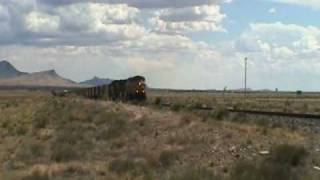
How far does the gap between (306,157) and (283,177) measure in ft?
9.81

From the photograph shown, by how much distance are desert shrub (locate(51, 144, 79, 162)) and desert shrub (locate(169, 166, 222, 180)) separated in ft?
22.5

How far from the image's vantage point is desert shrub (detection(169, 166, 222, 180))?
15375mm

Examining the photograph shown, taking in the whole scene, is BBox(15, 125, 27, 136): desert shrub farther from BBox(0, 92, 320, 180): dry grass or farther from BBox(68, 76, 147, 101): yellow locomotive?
BBox(68, 76, 147, 101): yellow locomotive

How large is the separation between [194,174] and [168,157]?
422cm

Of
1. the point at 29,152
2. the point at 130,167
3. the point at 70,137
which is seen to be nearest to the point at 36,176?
the point at 130,167

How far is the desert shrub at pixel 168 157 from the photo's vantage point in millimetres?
19250

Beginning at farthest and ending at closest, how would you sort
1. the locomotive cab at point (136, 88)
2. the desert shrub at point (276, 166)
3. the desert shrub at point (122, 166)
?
the locomotive cab at point (136, 88)
the desert shrub at point (122, 166)
the desert shrub at point (276, 166)

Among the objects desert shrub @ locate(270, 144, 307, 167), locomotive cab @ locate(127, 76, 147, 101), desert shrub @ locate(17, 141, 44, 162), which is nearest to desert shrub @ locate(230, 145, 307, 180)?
desert shrub @ locate(270, 144, 307, 167)

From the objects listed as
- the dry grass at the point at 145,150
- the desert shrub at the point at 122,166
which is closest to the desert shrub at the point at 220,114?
the dry grass at the point at 145,150

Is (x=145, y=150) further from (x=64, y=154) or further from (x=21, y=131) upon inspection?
(x=21, y=131)

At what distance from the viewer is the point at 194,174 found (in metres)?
15.6

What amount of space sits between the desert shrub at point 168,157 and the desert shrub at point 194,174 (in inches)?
109

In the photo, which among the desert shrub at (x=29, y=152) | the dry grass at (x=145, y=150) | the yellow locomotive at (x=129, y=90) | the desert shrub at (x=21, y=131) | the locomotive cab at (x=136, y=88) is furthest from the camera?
the yellow locomotive at (x=129, y=90)

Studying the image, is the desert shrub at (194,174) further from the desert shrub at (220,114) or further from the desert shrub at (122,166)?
the desert shrub at (220,114)
